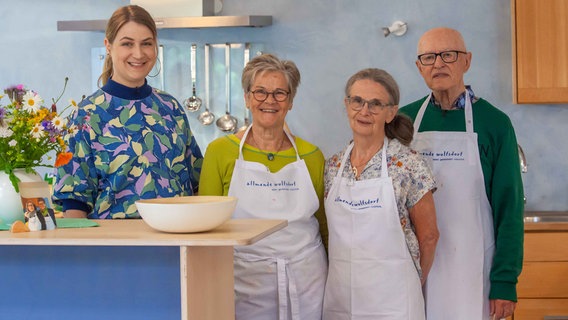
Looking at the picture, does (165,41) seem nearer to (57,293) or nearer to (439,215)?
(439,215)

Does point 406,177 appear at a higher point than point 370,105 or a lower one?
lower

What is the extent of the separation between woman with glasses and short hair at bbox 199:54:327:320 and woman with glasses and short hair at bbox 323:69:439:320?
2.9 inches

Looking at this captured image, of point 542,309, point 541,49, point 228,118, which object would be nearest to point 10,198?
point 228,118

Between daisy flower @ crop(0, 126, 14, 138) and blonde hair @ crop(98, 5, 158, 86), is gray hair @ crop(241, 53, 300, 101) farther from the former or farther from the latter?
daisy flower @ crop(0, 126, 14, 138)

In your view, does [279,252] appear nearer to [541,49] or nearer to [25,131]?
[25,131]

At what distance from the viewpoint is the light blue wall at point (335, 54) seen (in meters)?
4.31

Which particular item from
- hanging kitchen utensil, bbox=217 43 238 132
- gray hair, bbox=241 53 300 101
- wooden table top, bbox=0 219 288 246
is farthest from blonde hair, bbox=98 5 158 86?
hanging kitchen utensil, bbox=217 43 238 132

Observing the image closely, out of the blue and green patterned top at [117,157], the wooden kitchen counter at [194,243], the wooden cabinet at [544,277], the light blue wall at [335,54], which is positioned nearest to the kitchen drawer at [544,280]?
the wooden cabinet at [544,277]

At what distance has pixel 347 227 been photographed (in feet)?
7.96

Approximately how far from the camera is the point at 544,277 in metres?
3.76

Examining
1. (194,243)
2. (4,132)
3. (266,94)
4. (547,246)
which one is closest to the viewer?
(194,243)

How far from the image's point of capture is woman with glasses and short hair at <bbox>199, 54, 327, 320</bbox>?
2.46 metres

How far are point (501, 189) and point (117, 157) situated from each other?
45.4 inches

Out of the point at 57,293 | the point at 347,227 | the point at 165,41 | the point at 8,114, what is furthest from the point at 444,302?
the point at 165,41
